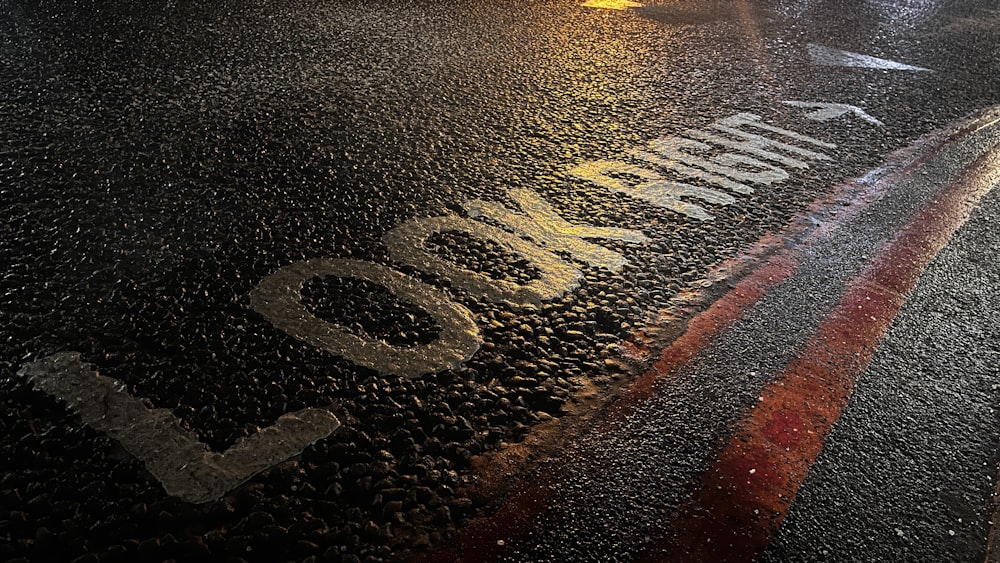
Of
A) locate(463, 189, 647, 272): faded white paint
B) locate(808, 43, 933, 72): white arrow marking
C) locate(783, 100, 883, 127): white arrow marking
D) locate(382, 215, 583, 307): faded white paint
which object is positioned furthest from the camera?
locate(808, 43, 933, 72): white arrow marking

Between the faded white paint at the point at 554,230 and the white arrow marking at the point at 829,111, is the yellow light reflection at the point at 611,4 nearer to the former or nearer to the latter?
the white arrow marking at the point at 829,111

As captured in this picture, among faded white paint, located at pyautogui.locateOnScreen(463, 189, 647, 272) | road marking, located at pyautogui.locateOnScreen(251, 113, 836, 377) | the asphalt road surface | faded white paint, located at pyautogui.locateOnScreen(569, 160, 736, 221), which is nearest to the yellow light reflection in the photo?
the asphalt road surface

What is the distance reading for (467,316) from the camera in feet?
7.55

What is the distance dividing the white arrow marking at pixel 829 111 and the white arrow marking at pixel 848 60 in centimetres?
126

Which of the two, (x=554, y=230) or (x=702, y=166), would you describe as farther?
(x=702, y=166)

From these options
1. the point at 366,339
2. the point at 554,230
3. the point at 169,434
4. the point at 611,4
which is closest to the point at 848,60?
the point at 611,4

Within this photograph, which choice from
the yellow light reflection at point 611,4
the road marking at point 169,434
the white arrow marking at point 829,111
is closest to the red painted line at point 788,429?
the road marking at point 169,434

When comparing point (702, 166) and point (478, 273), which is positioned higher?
point (702, 166)

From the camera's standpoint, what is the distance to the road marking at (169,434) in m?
1.65

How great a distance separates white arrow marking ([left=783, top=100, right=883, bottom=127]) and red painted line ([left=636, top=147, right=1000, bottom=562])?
1666 millimetres

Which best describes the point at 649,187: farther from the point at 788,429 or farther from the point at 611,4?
the point at 611,4

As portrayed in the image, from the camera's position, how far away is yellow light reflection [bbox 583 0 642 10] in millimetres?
7016

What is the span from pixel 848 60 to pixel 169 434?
19.6ft

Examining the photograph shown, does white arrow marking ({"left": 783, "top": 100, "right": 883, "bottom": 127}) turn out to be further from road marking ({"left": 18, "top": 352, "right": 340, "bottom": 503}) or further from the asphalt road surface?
road marking ({"left": 18, "top": 352, "right": 340, "bottom": 503})
